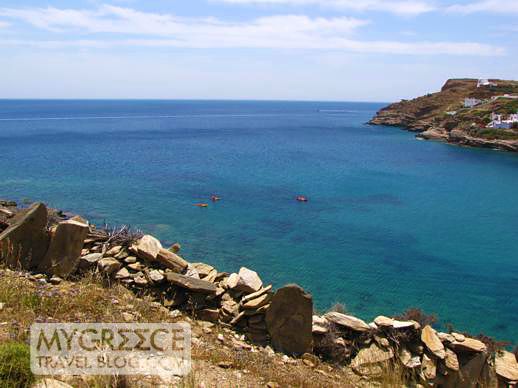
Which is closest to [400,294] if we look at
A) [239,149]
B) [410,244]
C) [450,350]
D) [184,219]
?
[410,244]

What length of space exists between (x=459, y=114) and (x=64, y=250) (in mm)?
115131

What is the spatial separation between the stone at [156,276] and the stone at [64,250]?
5.90 ft

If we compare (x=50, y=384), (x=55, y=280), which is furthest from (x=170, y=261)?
(x=50, y=384)

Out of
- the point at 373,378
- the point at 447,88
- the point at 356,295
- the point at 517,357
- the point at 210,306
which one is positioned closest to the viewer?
the point at 373,378

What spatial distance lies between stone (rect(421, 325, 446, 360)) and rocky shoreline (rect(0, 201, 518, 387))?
0.9 inches

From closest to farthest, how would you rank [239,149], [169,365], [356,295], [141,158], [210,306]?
1. [169,365]
2. [210,306]
3. [356,295]
4. [141,158]
5. [239,149]

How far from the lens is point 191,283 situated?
9.77 meters

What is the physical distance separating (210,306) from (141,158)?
5692 centimetres

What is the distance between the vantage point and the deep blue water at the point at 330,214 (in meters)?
21.7

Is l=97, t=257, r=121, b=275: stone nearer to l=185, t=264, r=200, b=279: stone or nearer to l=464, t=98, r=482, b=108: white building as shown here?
l=185, t=264, r=200, b=279: stone

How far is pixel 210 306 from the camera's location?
10.0 m

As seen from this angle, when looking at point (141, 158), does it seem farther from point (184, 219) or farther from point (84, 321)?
point (84, 321)

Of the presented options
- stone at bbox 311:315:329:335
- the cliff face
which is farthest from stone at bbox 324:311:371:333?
the cliff face

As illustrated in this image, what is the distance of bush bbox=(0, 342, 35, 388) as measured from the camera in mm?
5121
